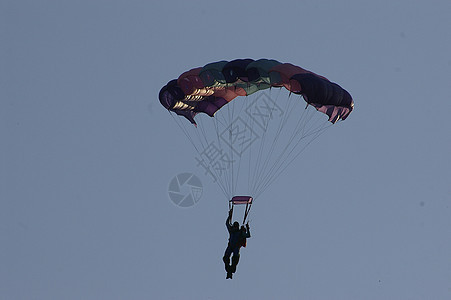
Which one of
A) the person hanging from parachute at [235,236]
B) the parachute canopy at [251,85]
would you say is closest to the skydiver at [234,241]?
the person hanging from parachute at [235,236]

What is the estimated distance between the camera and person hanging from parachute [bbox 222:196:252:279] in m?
43.1

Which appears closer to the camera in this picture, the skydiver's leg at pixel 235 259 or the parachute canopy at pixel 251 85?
the parachute canopy at pixel 251 85

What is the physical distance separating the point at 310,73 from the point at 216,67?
3026 mm

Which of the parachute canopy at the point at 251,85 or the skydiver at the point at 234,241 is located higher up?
the parachute canopy at the point at 251,85

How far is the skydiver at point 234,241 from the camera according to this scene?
141 ft

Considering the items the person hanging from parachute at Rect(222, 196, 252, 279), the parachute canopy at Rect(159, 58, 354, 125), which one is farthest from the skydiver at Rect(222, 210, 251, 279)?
the parachute canopy at Rect(159, 58, 354, 125)

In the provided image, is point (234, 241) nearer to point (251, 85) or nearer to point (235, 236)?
point (235, 236)

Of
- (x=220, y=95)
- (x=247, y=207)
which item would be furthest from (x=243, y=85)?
(x=247, y=207)

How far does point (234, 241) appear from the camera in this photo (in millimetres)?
43188

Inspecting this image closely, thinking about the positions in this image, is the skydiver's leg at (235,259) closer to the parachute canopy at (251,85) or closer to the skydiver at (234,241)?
the skydiver at (234,241)

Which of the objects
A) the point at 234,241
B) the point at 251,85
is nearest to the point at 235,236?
the point at 234,241

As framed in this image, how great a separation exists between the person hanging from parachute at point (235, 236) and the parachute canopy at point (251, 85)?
3.78 m

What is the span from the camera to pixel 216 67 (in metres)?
43.8

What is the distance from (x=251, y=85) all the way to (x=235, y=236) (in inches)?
213
